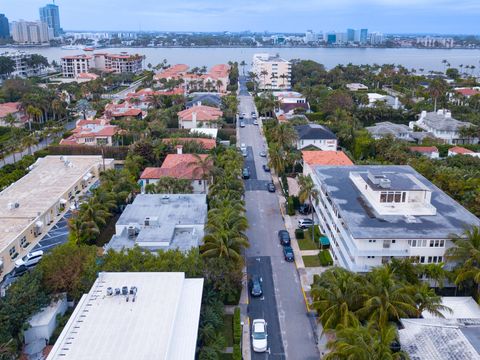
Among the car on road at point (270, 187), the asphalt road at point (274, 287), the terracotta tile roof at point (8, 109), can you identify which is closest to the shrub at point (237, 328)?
the asphalt road at point (274, 287)

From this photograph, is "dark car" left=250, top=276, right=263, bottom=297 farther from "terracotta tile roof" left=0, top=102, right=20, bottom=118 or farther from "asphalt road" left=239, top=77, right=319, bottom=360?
"terracotta tile roof" left=0, top=102, right=20, bottom=118

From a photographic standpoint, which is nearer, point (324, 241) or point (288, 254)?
point (288, 254)

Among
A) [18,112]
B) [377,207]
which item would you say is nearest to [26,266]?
[377,207]

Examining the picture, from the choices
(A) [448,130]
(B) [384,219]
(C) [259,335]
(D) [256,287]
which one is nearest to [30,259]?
(D) [256,287]

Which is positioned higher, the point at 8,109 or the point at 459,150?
the point at 8,109

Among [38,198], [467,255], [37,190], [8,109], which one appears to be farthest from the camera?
[8,109]

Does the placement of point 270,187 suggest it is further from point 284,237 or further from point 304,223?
point 284,237
